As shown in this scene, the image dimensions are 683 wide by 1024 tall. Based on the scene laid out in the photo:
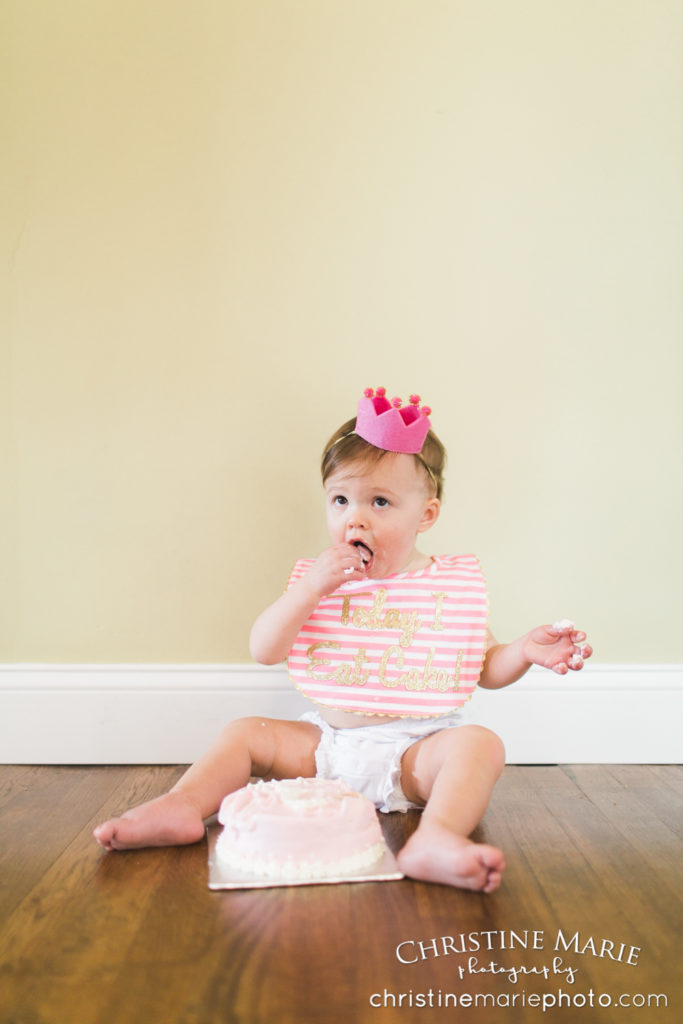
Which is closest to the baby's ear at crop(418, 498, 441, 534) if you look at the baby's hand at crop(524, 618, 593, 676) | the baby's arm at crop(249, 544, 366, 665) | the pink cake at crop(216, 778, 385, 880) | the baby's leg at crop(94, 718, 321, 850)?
the baby's arm at crop(249, 544, 366, 665)

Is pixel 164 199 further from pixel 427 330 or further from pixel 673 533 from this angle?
pixel 673 533

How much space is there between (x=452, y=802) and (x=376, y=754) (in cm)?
21

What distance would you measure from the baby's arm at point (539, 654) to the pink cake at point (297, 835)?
0.33 m

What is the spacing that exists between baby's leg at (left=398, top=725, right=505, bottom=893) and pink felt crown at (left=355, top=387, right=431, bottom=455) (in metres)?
0.42

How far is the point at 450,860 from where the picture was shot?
0.97m

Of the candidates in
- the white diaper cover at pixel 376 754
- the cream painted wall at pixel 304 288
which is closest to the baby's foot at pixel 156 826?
the white diaper cover at pixel 376 754

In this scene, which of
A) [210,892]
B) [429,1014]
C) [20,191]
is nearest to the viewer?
[429,1014]

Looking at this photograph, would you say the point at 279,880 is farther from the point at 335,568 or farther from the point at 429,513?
the point at 429,513

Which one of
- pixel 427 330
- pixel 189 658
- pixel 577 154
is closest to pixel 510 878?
pixel 189 658

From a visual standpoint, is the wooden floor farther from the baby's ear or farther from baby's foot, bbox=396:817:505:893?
the baby's ear

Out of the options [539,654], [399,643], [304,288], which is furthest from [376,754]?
[304,288]

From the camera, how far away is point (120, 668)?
1532 millimetres

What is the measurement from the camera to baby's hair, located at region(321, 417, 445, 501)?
1.31m

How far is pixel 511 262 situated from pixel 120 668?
0.99 metres
